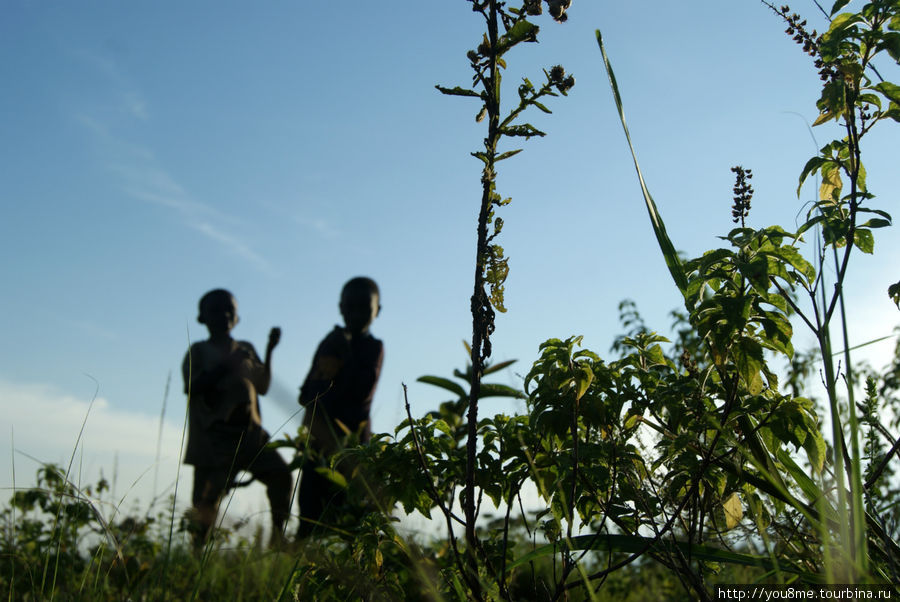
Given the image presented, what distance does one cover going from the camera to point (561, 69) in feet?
5.03

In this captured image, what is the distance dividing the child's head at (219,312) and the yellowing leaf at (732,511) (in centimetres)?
541

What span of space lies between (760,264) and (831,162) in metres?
0.56

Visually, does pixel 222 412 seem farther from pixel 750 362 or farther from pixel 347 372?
pixel 750 362

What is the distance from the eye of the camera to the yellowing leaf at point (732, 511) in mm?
1693

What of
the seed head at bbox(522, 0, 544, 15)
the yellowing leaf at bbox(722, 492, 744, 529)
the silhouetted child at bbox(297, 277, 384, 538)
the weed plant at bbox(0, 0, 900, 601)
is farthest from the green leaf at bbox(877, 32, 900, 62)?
the silhouetted child at bbox(297, 277, 384, 538)

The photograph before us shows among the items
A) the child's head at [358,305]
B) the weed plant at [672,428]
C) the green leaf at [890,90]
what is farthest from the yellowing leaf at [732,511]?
the child's head at [358,305]

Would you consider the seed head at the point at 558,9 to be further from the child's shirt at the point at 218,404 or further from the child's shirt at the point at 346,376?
the child's shirt at the point at 218,404

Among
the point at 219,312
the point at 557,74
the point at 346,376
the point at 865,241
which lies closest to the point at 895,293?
the point at 865,241

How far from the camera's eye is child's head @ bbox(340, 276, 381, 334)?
6.11 m

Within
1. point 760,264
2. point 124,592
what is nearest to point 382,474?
point 760,264

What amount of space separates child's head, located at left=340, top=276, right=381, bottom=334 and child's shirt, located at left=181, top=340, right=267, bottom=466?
881 mm

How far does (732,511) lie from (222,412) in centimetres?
518

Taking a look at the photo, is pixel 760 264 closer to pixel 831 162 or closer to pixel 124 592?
pixel 831 162

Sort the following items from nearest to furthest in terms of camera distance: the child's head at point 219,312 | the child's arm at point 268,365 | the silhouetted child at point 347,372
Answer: the child's arm at point 268,365 → the silhouetted child at point 347,372 → the child's head at point 219,312
